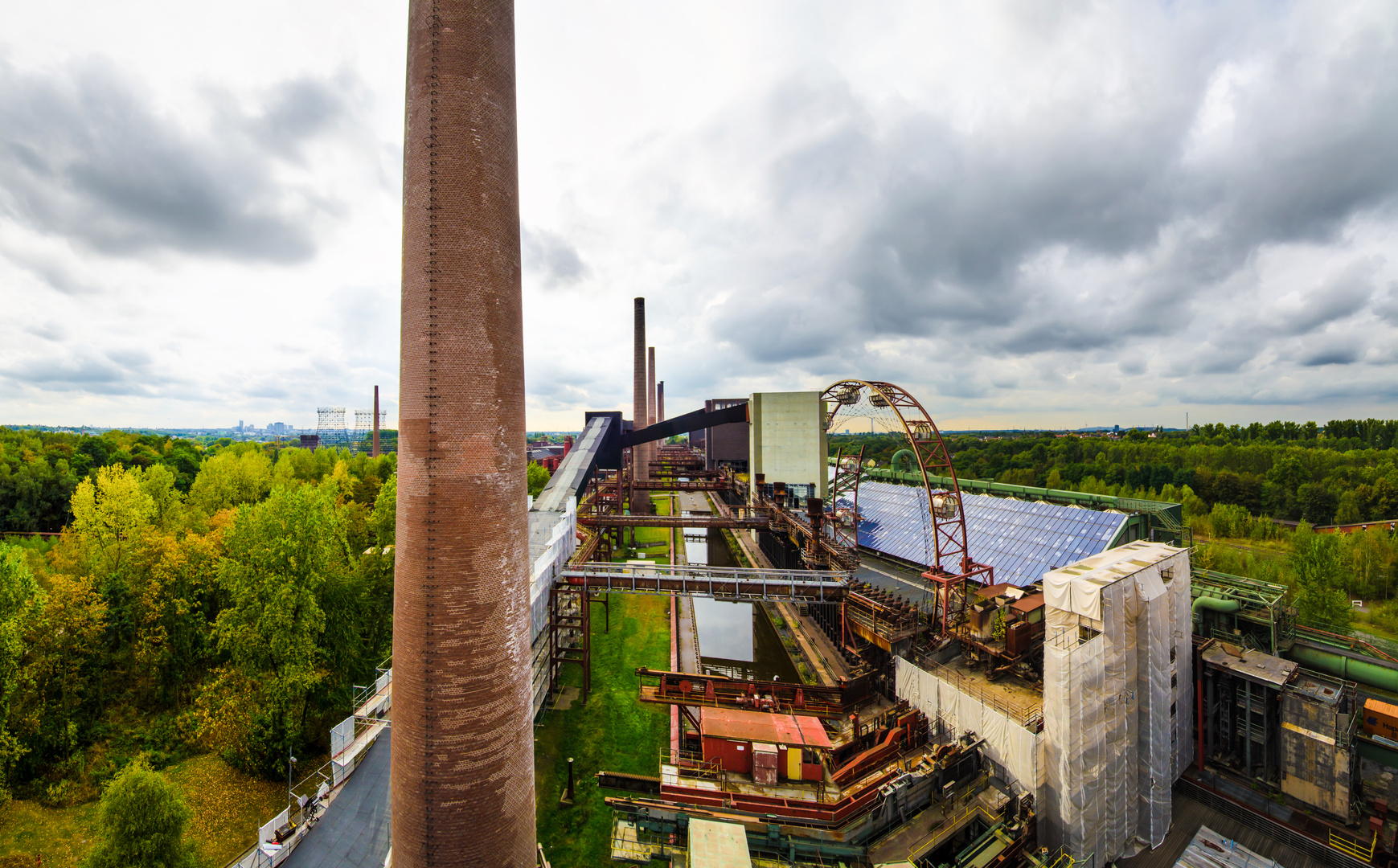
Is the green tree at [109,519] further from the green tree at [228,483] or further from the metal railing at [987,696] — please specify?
the metal railing at [987,696]

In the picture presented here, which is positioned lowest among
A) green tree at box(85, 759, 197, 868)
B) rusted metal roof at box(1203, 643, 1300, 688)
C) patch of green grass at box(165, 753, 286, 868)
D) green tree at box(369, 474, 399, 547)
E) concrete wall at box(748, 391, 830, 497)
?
Answer: patch of green grass at box(165, 753, 286, 868)

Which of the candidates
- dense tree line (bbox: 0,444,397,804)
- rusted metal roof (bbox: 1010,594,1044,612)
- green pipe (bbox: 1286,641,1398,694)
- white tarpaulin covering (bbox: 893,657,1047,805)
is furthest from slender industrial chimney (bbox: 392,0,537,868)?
green pipe (bbox: 1286,641,1398,694)

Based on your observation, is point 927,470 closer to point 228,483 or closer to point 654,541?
point 654,541

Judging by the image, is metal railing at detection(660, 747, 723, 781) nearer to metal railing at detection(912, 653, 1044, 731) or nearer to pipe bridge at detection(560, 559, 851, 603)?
pipe bridge at detection(560, 559, 851, 603)

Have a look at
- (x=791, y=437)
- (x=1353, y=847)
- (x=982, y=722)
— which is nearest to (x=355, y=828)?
(x=982, y=722)

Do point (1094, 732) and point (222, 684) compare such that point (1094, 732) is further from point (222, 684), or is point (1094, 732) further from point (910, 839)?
point (222, 684)

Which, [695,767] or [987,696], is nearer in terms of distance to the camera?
[695,767]
